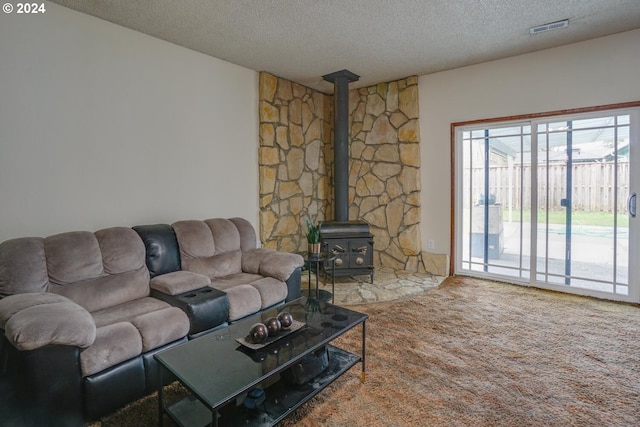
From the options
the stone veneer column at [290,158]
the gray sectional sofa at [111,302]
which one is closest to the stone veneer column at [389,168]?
the stone veneer column at [290,158]

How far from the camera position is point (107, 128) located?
9.77 feet

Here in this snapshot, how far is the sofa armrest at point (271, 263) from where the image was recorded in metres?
2.98

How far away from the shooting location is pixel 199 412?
1.60 m

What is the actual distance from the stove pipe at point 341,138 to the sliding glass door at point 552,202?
1.49m

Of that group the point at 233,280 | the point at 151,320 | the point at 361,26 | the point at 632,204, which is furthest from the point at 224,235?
the point at 632,204

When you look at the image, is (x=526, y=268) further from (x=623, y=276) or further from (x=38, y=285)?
(x=38, y=285)

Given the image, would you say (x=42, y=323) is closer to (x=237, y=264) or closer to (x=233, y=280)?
(x=233, y=280)

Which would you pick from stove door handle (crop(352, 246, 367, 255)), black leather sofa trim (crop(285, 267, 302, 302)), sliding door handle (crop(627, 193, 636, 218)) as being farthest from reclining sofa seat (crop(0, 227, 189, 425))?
sliding door handle (crop(627, 193, 636, 218))

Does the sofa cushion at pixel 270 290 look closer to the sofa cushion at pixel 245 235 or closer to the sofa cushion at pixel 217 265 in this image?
the sofa cushion at pixel 217 265

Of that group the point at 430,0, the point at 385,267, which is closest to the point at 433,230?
the point at 385,267

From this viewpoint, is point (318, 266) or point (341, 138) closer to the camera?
point (318, 266)

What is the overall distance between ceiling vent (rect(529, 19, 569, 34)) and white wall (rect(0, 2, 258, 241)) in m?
3.20

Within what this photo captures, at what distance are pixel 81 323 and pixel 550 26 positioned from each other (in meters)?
4.36

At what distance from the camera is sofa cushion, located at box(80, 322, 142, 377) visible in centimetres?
170
